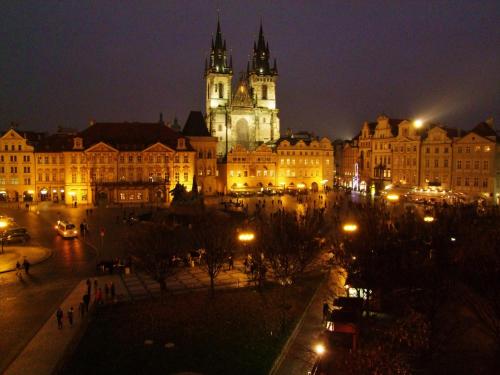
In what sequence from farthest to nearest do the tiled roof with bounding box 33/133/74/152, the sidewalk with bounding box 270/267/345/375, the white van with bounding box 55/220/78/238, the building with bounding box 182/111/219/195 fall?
the building with bounding box 182/111/219/195 < the tiled roof with bounding box 33/133/74/152 < the white van with bounding box 55/220/78/238 < the sidewalk with bounding box 270/267/345/375

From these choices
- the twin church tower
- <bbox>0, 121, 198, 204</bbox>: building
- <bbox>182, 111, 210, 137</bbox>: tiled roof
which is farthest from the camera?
the twin church tower

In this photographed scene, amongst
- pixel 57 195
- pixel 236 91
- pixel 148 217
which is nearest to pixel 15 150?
pixel 57 195

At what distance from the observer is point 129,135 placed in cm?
6606

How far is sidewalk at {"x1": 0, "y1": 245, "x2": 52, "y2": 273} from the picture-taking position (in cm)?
2741

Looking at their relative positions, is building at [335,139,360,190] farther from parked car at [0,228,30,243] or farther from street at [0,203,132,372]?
parked car at [0,228,30,243]

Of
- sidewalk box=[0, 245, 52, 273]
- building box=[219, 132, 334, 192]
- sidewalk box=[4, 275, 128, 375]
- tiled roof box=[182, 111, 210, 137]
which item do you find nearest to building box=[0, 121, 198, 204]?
tiled roof box=[182, 111, 210, 137]

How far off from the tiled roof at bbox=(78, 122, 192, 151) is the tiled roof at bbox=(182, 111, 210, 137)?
369 centimetres

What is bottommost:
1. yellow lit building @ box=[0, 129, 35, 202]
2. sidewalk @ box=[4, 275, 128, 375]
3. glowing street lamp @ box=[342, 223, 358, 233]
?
sidewalk @ box=[4, 275, 128, 375]

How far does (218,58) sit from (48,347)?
89856mm

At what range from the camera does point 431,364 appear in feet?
46.6

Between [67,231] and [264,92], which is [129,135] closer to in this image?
[67,231]

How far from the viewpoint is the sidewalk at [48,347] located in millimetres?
14250

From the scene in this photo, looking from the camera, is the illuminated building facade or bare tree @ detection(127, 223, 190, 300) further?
the illuminated building facade

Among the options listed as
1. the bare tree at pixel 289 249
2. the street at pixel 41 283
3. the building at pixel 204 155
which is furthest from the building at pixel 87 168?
the bare tree at pixel 289 249
